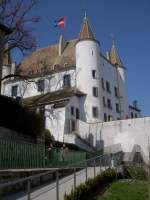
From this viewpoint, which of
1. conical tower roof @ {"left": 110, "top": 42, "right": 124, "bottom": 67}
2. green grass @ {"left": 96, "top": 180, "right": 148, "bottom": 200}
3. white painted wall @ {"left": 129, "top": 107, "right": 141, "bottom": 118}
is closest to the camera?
green grass @ {"left": 96, "top": 180, "right": 148, "bottom": 200}

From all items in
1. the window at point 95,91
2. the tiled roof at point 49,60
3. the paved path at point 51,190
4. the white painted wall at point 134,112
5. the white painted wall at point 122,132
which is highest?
the tiled roof at point 49,60

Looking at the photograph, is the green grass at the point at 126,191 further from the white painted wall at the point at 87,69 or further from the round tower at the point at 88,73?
the white painted wall at the point at 87,69

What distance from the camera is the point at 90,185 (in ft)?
54.0

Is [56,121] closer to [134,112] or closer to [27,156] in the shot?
[134,112]

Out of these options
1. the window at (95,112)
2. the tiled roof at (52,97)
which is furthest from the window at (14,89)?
the window at (95,112)

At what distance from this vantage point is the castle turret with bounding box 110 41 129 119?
176ft

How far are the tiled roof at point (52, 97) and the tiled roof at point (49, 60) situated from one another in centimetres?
491

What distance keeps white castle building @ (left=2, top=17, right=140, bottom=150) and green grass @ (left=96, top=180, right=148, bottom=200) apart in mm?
20783

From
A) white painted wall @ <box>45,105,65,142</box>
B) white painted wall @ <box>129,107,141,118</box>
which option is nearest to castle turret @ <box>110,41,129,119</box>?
white painted wall @ <box>129,107,141,118</box>

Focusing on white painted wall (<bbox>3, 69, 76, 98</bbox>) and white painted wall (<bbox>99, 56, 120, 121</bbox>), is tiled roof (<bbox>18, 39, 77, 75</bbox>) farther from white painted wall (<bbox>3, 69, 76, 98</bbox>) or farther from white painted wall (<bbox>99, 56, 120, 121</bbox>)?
white painted wall (<bbox>99, 56, 120, 121</bbox>)

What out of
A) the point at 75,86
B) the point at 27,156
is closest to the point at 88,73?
the point at 75,86

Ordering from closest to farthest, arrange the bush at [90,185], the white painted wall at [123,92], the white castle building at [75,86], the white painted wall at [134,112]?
the bush at [90,185], the white castle building at [75,86], the white painted wall at [123,92], the white painted wall at [134,112]

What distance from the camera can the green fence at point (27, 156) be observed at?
1639 cm

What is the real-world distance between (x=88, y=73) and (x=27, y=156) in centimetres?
3110
